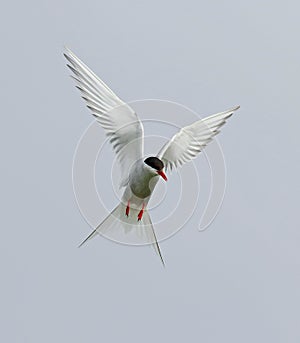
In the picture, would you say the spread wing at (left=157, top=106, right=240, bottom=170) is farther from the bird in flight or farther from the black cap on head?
the black cap on head

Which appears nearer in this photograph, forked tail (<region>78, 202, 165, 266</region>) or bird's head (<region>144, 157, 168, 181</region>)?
bird's head (<region>144, 157, 168, 181</region>)

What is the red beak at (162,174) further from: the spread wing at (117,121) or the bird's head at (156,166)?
the spread wing at (117,121)

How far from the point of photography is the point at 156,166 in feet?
88.5

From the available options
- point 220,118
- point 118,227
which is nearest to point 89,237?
point 118,227

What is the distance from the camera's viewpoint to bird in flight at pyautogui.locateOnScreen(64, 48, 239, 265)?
27391 millimetres

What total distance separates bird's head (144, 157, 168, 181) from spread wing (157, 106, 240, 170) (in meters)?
1.08

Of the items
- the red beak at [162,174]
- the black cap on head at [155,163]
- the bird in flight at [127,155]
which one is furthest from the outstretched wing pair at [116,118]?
the red beak at [162,174]

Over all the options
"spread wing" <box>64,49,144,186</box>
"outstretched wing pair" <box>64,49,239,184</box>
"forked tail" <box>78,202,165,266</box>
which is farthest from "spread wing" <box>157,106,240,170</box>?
"forked tail" <box>78,202,165,266</box>

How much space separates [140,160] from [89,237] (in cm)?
214

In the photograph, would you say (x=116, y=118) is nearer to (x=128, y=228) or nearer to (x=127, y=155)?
(x=127, y=155)

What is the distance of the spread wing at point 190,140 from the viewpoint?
29.1 m

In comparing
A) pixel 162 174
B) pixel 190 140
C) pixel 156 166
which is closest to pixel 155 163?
pixel 156 166

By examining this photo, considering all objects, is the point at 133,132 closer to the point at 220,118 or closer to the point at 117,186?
the point at 117,186

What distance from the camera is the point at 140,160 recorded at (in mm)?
27734
